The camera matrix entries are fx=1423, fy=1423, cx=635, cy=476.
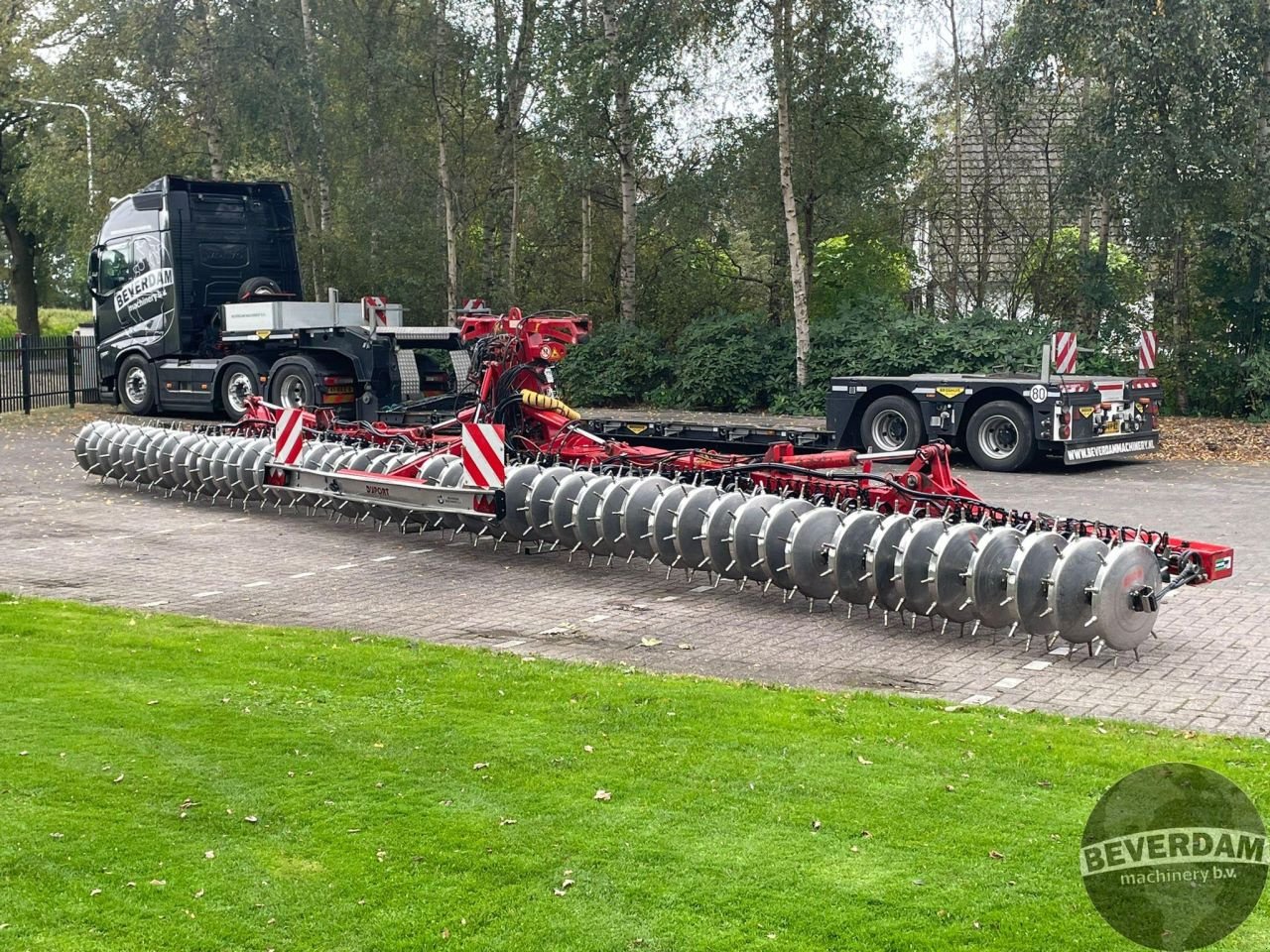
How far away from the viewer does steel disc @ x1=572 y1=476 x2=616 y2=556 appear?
11328mm

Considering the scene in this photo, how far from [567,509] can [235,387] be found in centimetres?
1425

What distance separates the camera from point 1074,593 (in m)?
8.45

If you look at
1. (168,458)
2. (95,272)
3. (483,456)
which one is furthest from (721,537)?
A: (95,272)

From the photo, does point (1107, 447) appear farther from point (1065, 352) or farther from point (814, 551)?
point (814, 551)

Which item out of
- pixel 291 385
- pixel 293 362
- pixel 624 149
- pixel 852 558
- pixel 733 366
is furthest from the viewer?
pixel 733 366

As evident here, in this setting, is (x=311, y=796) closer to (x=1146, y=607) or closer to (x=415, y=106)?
(x=1146, y=607)

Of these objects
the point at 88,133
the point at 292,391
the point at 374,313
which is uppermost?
the point at 88,133

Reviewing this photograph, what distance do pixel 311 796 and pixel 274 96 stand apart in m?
26.8

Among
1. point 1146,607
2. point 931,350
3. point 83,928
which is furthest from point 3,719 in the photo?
point 931,350

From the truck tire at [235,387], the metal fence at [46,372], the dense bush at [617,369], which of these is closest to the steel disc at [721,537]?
the truck tire at [235,387]

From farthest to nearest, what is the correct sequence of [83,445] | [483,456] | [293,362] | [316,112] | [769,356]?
[316,112]
[769,356]
[293,362]
[83,445]
[483,456]

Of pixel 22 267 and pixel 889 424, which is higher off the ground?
pixel 22 267

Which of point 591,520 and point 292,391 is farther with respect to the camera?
point 292,391

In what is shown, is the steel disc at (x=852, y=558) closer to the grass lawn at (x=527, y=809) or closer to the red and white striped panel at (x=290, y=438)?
the grass lawn at (x=527, y=809)
